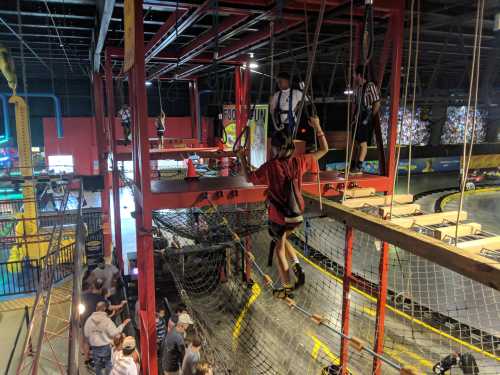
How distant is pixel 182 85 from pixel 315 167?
15901 mm

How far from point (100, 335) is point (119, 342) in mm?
673

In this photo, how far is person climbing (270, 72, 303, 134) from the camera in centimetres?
328

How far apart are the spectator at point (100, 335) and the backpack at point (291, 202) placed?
10.2 feet

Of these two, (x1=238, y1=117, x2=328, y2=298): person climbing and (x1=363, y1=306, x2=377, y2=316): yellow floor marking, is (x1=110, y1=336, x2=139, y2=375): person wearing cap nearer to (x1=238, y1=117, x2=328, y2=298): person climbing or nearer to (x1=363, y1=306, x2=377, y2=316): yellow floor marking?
(x1=238, y1=117, x2=328, y2=298): person climbing

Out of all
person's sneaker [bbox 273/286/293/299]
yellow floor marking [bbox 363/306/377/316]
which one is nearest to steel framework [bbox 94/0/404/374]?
person's sneaker [bbox 273/286/293/299]

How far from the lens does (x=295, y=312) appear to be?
7.75 m

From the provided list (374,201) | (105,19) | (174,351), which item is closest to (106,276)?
(174,351)

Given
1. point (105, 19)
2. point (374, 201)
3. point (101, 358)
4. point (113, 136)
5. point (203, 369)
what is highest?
point (105, 19)

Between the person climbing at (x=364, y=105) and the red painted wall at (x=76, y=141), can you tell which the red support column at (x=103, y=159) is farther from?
the person climbing at (x=364, y=105)

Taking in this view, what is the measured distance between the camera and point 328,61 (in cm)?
1216

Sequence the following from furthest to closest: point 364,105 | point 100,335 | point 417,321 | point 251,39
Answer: point 417,321 < point 251,39 < point 100,335 < point 364,105

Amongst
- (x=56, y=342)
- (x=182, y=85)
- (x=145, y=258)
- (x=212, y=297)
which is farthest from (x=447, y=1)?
(x=182, y=85)

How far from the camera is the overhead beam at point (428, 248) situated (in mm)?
1903

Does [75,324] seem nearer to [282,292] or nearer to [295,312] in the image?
[282,292]
